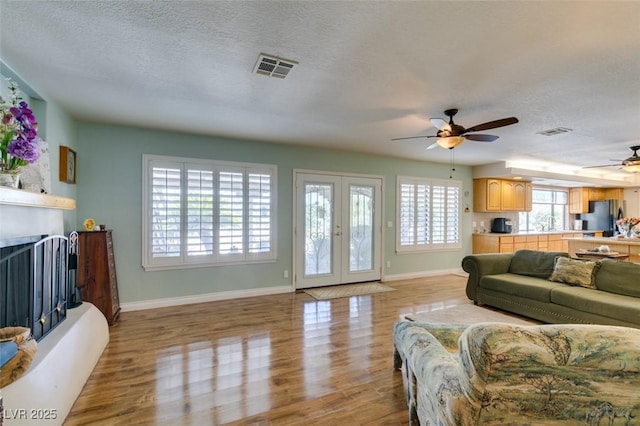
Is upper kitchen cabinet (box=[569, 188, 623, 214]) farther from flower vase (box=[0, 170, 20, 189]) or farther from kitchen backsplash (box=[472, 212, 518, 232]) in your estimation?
flower vase (box=[0, 170, 20, 189])

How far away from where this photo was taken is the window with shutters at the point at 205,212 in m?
4.32

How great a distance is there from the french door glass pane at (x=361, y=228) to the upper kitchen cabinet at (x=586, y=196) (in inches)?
282

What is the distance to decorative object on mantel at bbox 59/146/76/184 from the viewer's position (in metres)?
3.42

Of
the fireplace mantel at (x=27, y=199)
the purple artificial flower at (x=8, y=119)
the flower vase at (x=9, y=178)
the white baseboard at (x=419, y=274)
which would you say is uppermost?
the purple artificial flower at (x=8, y=119)

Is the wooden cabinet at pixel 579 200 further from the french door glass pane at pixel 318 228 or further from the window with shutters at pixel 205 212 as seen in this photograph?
the window with shutters at pixel 205 212

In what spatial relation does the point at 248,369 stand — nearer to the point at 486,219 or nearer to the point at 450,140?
the point at 450,140

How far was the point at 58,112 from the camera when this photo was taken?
3363 millimetres

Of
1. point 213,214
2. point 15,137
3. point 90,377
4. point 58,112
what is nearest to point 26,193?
point 15,137

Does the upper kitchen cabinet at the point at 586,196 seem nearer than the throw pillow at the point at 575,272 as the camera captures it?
No

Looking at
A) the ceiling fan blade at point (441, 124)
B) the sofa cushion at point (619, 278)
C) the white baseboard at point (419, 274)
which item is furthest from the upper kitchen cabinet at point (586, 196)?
the ceiling fan blade at point (441, 124)

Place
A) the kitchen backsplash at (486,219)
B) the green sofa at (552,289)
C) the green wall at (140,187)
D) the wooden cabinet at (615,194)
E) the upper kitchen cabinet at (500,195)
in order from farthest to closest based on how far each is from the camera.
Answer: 1. the wooden cabinet at (615,194)
2. the kitchen backsplash at (486,219)
3. the upper kitchen cabinet at (500,195)
4. the green wall at (140,187)
5. the green sofa at (552,289)

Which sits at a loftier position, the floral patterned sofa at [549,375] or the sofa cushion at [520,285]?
the floral patterned sofa at [549,375]

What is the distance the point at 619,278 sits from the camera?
351cm

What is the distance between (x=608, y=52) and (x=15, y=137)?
13.6ft
